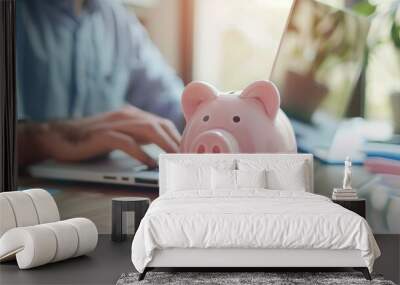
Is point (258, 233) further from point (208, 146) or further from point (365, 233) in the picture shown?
point (208, 146)

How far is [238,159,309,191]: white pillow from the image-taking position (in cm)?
613

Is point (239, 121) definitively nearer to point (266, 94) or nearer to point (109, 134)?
point (266, 94)

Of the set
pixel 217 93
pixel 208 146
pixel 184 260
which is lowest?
pixel 184 260

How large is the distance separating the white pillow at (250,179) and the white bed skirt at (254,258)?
1.41 m

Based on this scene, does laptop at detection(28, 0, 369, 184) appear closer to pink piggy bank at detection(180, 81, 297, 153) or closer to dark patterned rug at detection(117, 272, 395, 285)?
pink piggy bank at detection(180, 81, 297, 153)

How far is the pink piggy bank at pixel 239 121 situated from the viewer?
664 cm

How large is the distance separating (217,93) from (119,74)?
110cm

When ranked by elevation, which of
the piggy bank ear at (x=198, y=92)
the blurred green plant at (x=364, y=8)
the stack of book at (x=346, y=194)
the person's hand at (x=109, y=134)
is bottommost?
the stack of book at (x=346, y=194)

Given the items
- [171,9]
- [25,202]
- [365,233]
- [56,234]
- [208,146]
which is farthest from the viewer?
[171,9]

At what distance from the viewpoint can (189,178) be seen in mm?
6145

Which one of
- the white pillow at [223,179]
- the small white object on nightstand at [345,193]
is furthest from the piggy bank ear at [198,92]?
the small white object on nightstand at [345,193]

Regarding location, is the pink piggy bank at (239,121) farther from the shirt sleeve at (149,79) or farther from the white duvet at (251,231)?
the white duvet at (251,231)

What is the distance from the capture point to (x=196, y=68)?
7.11 metres

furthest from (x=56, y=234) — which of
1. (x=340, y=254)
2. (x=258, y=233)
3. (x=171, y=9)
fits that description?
(x=171, y=9)
